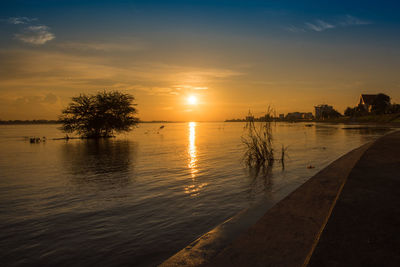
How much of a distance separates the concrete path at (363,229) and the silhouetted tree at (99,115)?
5090 cm

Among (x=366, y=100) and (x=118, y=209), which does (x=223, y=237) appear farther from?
(x=366, y=100)

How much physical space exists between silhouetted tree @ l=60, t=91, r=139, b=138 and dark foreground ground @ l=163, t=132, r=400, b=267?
50093mm

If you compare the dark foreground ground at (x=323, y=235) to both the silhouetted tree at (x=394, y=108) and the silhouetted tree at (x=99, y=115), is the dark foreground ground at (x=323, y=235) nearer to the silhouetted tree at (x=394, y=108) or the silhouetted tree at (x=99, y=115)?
the silhouetted tree at (x=99, y=115)

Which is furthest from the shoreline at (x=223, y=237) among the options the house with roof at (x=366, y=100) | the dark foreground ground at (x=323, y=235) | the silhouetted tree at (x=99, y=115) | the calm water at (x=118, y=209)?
the house with roof at (x=366, y=100)

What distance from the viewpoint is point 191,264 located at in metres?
4.45

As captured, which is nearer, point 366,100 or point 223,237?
point 223,237

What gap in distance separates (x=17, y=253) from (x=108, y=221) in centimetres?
233

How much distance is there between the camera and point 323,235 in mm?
4031

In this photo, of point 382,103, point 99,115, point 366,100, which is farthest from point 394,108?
point 99,115

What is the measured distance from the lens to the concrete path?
334 cm

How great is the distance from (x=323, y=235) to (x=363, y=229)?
0.81 metres

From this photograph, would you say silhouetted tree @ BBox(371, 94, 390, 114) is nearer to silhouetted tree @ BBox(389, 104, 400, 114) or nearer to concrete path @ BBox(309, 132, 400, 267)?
silhouetted tree @ BBox(389, 104, 400, 114)

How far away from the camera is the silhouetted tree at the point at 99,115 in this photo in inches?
1939

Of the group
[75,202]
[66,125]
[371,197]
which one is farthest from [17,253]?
[66,125]
